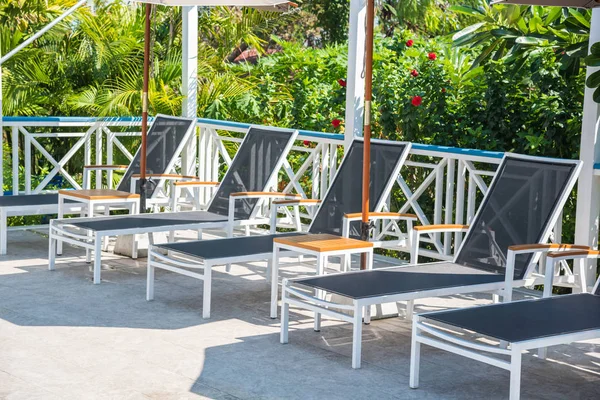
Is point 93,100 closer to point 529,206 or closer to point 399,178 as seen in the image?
point 399,178

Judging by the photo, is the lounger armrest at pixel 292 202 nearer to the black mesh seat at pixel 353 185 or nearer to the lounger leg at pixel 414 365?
the black mesh seat at pixel 353 185

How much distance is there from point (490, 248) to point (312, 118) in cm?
508

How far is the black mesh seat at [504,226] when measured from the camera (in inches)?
211

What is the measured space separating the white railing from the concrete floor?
85 centimetres

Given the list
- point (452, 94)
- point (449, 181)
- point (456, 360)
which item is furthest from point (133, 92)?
point (456, 360)

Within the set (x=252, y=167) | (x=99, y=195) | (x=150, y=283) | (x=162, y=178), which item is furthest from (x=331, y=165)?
(x=150, y=283)

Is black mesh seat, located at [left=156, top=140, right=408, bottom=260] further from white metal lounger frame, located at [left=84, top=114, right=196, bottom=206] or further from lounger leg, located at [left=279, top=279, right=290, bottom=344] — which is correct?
white metal lounger frame, located at [left=84, top=114, right=196, bottom=206]

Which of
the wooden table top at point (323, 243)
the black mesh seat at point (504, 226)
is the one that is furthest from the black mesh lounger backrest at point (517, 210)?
the wooden table top at point (323, 243)

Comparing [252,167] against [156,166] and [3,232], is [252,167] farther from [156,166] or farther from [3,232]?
[3,232]

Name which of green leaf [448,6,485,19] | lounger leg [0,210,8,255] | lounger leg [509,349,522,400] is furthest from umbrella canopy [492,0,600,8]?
lounger leg [0,210,8,255]

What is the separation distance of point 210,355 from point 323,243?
110 centimetres

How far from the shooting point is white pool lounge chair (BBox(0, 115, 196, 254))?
7.96 metres

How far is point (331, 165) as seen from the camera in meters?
8.06

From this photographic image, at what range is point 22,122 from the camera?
28.7 ft
